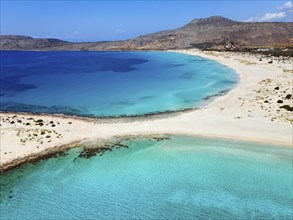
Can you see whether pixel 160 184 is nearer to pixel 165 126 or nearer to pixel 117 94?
pixel 165 126

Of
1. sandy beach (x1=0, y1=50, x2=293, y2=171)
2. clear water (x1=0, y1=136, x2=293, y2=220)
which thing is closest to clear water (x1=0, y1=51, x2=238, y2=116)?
sandy beach (x1=0, y1=50, x2=293, y2=171)

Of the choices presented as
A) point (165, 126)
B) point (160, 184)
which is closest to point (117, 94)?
point (165, 126)

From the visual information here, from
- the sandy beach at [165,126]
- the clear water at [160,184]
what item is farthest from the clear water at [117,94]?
the clear water at [160,184]

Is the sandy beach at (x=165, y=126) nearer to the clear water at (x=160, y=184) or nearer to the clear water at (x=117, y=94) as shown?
the clear water at (x=160, y=184)

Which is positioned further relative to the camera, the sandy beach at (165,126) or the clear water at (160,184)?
the sandy beach at (165,126)

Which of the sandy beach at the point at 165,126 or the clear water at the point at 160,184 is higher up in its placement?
the sandy beach at the point at 165,126
